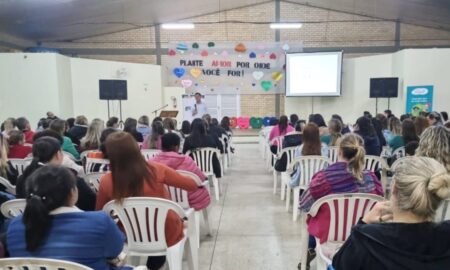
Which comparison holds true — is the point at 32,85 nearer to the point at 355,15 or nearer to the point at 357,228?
the point at 357,228

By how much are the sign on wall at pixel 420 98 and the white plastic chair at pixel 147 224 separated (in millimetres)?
8665

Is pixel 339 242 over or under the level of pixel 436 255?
under

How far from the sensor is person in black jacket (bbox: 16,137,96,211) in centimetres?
225

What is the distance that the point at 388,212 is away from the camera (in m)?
1.36

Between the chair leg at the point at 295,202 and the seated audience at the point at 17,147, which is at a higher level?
the seated audience at the point at 17,147

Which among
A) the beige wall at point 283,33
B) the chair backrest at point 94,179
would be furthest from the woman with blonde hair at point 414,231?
the beige wall at point 283,33

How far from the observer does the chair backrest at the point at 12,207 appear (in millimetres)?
2082

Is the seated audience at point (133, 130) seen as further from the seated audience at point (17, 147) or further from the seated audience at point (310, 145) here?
the seated audience at point (310, 145)

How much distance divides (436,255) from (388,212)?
0.74ft

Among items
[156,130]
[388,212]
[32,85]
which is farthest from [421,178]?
[32,85]

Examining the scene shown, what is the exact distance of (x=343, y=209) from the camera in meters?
2.21

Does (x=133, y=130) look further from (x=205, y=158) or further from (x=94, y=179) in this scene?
(x=94, y=179)

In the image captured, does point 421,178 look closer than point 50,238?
Yes

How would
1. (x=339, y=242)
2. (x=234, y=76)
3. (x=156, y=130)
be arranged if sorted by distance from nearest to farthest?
1. (x=339, y=242)
2. (x=156, y=130)
3. (x=234, y=76)
